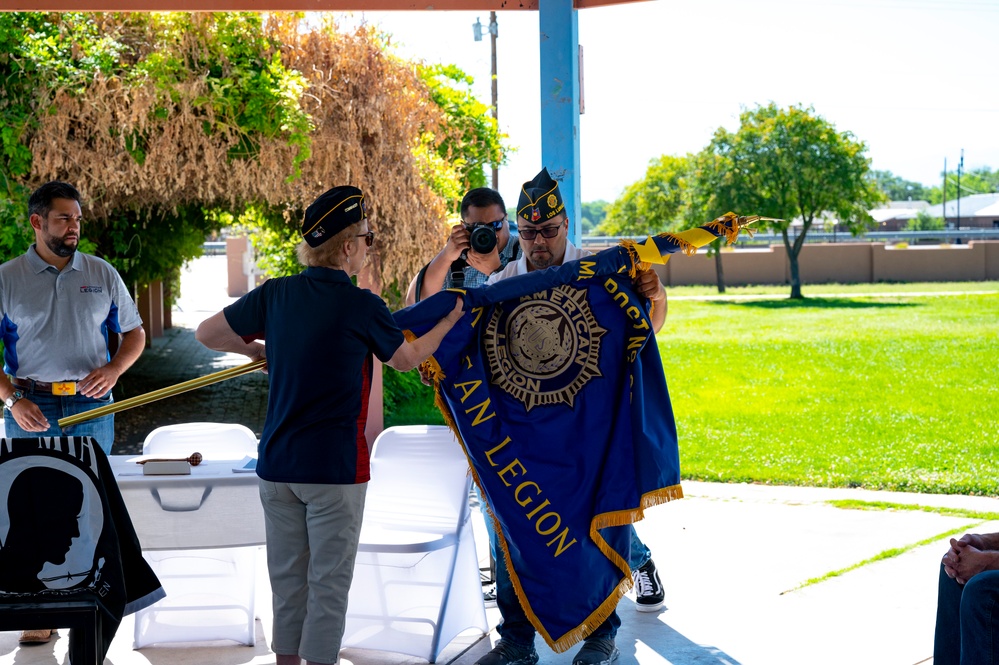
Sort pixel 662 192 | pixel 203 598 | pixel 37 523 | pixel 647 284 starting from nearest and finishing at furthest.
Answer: pixel 37 523 < pixel 647 284 < pixel 203 598 < pixel 662 192

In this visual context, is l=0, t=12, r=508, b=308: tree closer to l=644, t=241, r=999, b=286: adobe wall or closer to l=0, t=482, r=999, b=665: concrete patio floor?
l=0, t=482, r=999, b=665: concrete patio floor

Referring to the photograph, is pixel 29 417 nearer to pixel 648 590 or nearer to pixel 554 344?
pixel 554 344

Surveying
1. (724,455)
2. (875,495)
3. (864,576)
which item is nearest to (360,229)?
(864,576)

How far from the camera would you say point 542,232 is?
159 inches

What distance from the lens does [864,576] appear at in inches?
204

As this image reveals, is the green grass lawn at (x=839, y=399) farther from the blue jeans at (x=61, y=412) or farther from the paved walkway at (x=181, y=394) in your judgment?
the blue jeans at (x=61, y=412)

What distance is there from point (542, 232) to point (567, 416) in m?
0.73

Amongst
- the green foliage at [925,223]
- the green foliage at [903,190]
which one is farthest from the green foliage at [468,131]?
the green foliage at [903,190]

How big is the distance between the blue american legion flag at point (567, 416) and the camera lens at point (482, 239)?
11.6 inches

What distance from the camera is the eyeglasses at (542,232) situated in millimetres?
4047

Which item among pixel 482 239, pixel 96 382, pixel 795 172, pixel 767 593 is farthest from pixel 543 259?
pixel 795 172

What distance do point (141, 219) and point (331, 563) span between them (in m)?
8.24

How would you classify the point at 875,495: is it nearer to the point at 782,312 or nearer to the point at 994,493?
the point at 994,493

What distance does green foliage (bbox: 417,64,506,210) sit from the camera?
12.6 m
